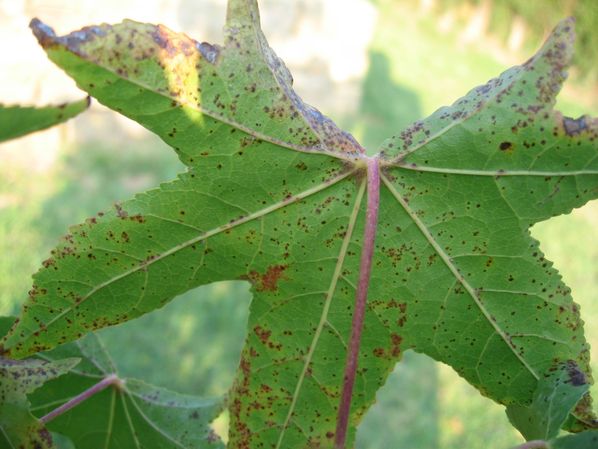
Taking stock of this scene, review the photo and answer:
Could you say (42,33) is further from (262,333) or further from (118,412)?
(118,412)

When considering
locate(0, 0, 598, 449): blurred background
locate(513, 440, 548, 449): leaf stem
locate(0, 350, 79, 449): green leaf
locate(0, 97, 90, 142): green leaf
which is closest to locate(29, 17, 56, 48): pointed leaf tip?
locate(0, 97, 90, 142): green leaf

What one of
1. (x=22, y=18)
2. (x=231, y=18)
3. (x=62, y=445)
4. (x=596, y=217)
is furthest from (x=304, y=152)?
(x=596, y=217)

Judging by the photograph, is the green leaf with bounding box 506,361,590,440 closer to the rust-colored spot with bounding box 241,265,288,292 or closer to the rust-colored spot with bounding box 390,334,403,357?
the rust-colored spot with bounding box 390,334,403,357

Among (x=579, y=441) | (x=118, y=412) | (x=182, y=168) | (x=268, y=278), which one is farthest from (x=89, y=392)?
(x=182, y=168)

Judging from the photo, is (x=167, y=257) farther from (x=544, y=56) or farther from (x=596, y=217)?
(x=596, y=217)

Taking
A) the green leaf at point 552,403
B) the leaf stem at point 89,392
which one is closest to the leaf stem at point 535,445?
the green leaf at point 552,403

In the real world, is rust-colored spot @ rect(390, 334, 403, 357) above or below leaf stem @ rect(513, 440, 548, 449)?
above
